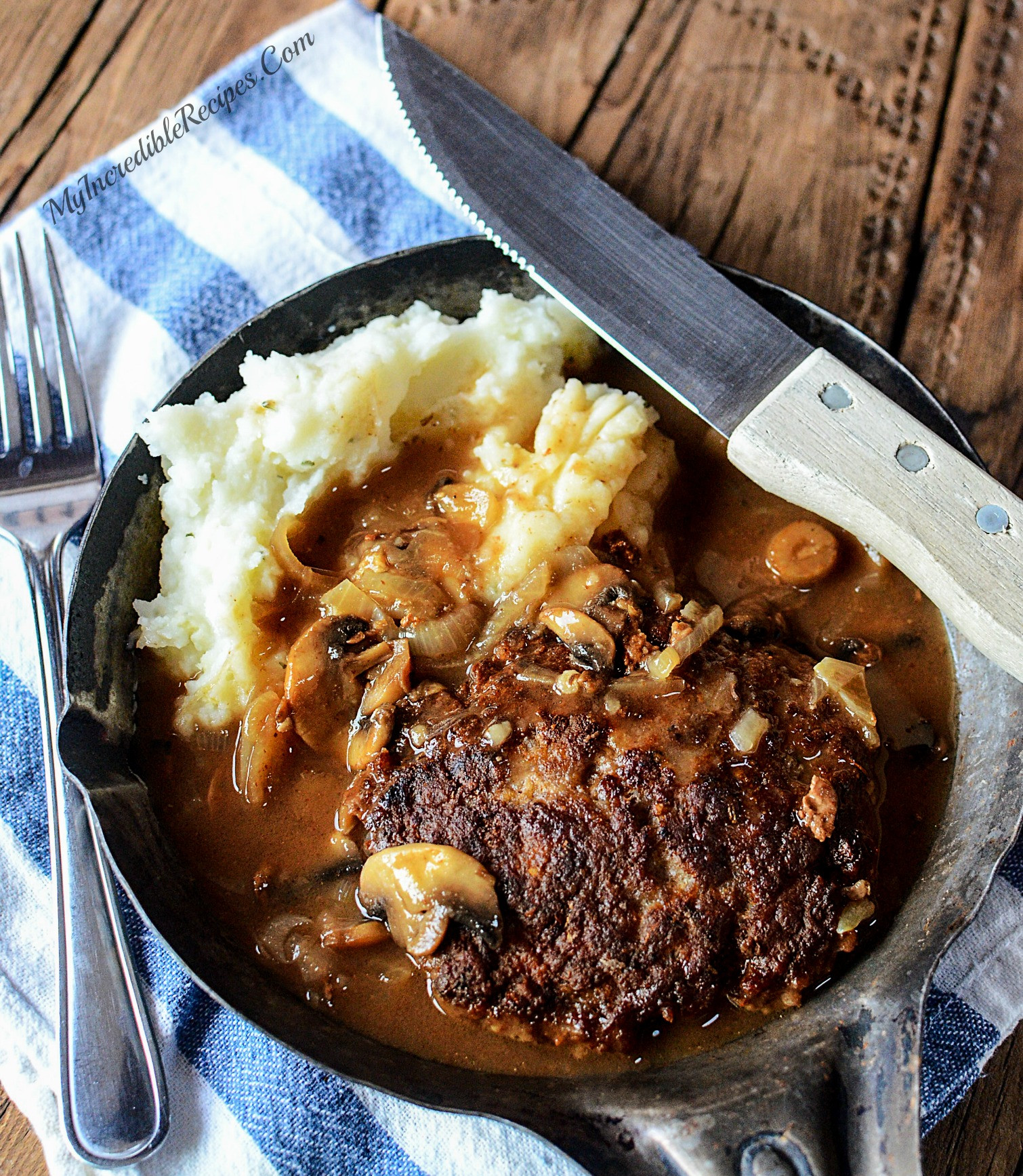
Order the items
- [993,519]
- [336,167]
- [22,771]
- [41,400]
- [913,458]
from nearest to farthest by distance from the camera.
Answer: [993,519]
[913,458]
[22,771]
[41,400]
[336,167]

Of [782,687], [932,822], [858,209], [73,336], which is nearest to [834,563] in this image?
[782,687]

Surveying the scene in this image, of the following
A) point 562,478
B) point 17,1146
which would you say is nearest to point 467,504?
point 562,478

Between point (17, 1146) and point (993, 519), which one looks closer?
point (993, 519)

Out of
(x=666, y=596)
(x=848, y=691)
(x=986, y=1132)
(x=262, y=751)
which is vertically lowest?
(x=262, y=751)

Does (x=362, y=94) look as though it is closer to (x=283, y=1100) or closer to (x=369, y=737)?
(x=369, y=737)

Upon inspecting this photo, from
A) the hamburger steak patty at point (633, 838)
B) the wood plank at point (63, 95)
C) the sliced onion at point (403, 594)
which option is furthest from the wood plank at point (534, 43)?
the hamburger steak patty at point (633, 838)

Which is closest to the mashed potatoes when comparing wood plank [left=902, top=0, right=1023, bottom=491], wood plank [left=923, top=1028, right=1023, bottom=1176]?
wood plank [left=902, top=0, right=1023, bottom=491]

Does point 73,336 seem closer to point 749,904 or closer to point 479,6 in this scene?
point 479,6

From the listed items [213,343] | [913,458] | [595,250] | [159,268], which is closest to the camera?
[913,458]
